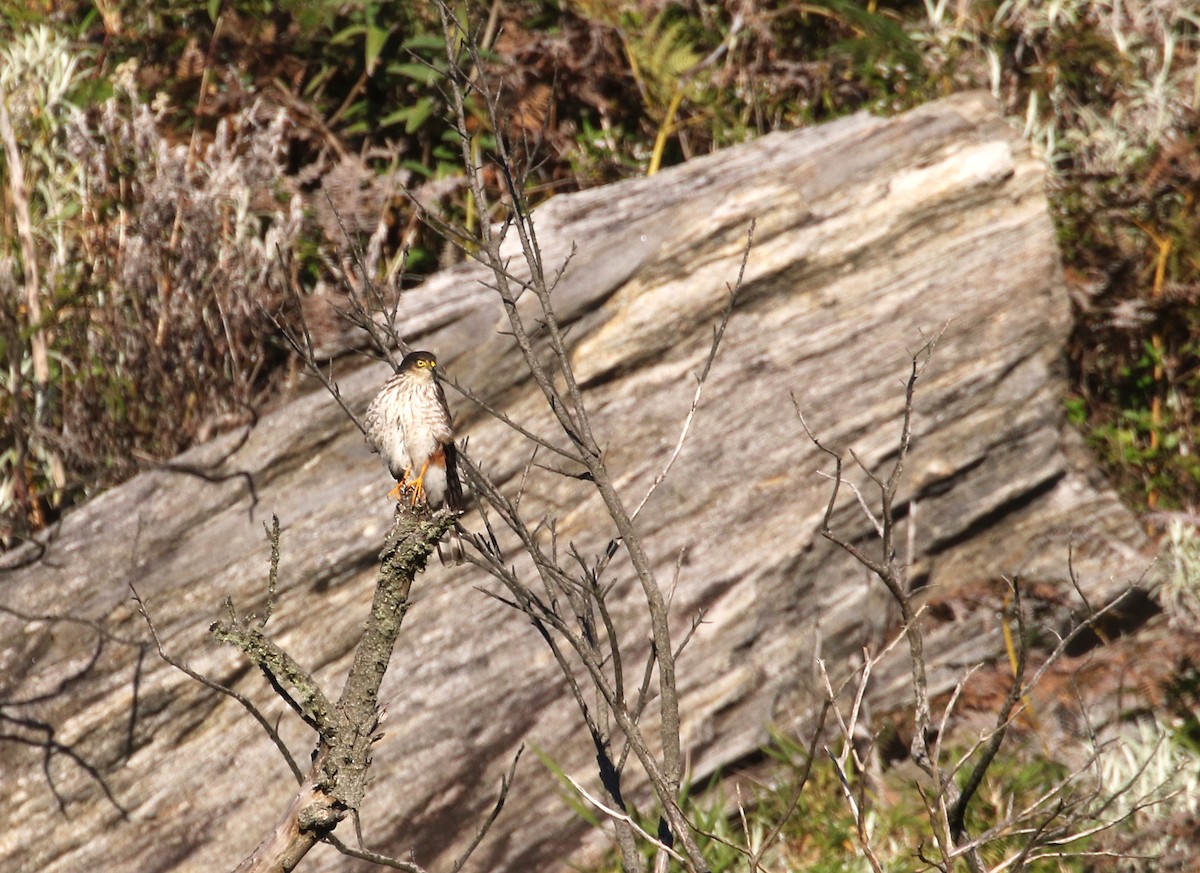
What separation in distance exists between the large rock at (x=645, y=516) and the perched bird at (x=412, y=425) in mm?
850

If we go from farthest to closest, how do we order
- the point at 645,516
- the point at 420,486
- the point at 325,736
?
the point at 645,516 → the point at 420,486 → the point at 325,736

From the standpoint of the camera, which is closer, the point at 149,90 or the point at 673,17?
the point at 149,90

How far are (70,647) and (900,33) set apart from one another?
5607 millimetres

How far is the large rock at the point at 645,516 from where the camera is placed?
4.74m

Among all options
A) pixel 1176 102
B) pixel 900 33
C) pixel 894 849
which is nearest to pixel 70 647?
pixel 894 849

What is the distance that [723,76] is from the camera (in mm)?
7168

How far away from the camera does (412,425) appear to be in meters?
4.19

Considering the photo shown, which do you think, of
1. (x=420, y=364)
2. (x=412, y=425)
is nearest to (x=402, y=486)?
(x=412, y=425)

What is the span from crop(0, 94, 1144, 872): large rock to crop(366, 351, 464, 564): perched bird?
0.85 m

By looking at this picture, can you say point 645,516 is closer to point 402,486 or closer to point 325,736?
point 402,486

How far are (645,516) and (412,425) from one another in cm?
151

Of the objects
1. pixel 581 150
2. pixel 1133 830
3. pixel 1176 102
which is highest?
pixel 581 150

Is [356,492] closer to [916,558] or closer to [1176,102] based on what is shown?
[916,558]

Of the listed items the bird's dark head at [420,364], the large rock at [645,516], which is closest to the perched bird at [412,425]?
the bird's dark head at [420,364]
